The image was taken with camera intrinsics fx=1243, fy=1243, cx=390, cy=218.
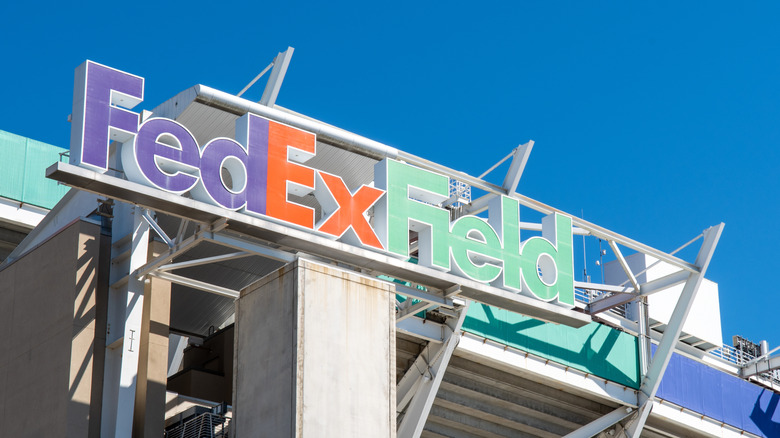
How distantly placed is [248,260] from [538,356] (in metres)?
9.43

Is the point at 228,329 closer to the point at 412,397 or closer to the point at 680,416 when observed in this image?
the point at 412,397

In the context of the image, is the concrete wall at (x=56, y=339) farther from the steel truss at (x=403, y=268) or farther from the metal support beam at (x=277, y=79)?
the metal support beam at (x=277, y=79)

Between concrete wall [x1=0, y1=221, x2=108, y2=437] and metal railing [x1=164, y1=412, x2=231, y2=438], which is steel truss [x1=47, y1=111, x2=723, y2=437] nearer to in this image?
concrete wall [x1=0, y1=221, x2=108, y2=437]

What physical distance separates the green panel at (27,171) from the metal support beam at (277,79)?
40.4 ft

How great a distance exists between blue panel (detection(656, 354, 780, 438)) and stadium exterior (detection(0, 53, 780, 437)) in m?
0.13

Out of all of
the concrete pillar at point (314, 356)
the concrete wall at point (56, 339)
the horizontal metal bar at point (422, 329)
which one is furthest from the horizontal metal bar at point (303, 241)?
the horizontal metal bar at point (422, 329)

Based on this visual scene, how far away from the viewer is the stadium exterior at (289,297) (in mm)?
25766

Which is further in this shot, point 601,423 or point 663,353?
point 663,353

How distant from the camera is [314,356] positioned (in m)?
24.8

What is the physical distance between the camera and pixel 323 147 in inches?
1267

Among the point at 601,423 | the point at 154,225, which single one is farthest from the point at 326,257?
the point at 601,423

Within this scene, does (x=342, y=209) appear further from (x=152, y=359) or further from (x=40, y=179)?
(x=40, y=179)

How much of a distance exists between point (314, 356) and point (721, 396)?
23.3 metres

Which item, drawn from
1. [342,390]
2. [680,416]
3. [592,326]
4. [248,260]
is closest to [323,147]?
[248,260]
